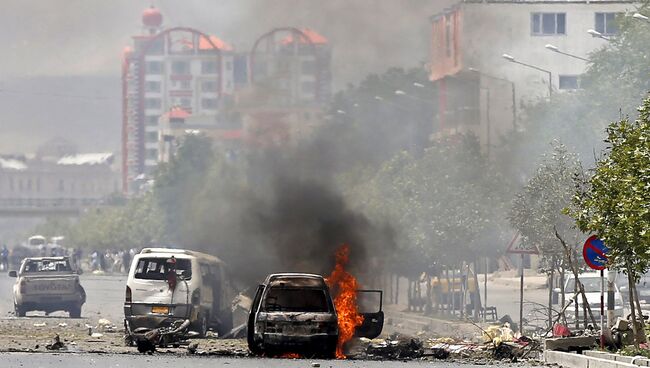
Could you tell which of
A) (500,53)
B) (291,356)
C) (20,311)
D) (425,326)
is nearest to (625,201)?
(291,356)

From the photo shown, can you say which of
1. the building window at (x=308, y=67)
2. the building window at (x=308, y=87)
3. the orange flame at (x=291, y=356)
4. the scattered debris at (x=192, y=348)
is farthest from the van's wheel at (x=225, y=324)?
the building window at (x=308, y=87)

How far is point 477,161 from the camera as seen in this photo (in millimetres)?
70125

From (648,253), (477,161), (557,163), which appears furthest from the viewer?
(477,161)

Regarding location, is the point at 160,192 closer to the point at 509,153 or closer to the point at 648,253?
the point at 509,153

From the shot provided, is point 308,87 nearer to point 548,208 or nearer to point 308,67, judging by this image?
point 308,67

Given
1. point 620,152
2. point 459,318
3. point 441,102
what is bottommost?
point 459,318

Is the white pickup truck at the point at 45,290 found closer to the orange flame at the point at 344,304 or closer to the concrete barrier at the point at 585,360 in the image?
the orange flame at the point at 344,304

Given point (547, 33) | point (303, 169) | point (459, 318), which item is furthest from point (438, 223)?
point (547, 33)

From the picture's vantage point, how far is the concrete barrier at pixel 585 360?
98.5 ft

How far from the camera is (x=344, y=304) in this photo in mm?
38219

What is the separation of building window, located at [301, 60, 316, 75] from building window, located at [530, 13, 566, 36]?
3468 cm

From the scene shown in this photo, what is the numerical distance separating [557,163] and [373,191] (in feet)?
90.6

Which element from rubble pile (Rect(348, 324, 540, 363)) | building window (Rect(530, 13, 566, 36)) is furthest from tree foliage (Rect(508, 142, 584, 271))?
building window (Rect(530, 13, 566, 36))

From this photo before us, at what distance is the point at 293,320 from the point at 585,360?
5.66 metres
